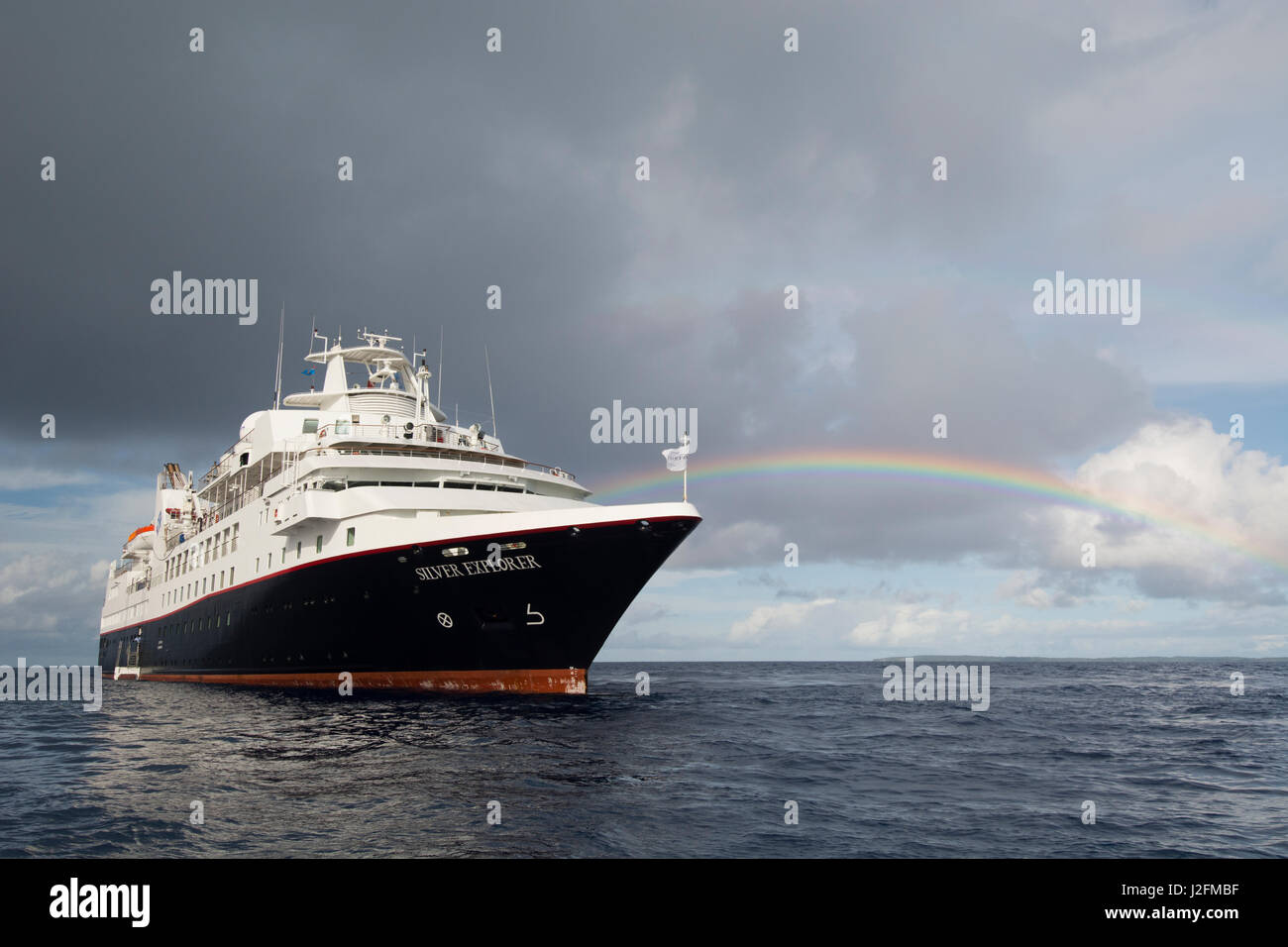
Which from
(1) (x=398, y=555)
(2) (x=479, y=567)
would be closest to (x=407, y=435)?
(1) (x=398, y=555)

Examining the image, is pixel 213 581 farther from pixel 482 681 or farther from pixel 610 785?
pixel 610 785

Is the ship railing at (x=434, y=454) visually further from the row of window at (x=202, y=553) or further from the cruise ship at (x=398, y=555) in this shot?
the row of window at (x=202, y=553)

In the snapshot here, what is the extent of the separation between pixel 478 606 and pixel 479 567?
1.75 m

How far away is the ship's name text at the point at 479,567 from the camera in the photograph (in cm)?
2970

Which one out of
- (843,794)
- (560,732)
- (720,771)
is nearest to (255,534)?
(560,732)

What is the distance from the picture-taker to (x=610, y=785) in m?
16.3

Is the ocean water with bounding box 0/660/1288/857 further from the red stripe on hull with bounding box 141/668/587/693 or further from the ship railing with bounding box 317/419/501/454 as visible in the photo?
the ship railing with bounding box 317/419/501/454

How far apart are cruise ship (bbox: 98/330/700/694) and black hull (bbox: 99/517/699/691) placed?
6cm

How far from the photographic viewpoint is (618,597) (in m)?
31.3

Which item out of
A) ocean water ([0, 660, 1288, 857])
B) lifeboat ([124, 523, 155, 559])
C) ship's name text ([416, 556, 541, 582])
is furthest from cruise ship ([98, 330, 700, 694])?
lifeboat ([124, 523, 155, 559])

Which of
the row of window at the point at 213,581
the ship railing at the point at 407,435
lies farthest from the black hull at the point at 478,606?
the ship railing at the point at 407,435

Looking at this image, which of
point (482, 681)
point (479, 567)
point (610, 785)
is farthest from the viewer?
point (482, 681)

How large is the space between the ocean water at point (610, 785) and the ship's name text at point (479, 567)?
15.5 ft
